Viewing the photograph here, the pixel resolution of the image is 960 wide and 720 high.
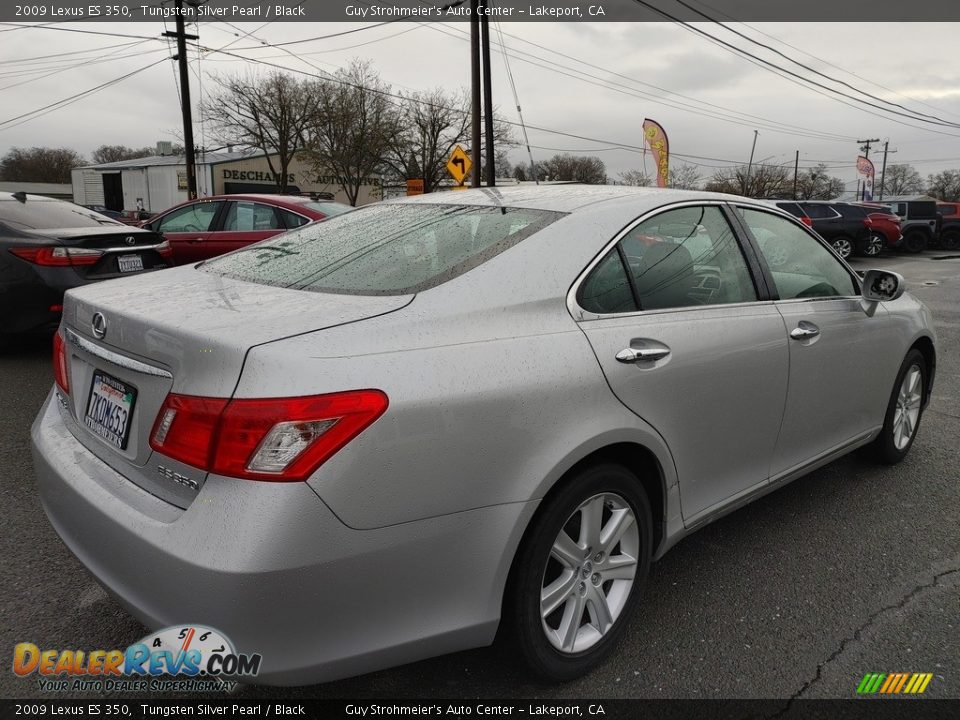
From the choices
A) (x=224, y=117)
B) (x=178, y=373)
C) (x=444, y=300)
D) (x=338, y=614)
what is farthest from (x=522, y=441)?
(x=224, y=117)

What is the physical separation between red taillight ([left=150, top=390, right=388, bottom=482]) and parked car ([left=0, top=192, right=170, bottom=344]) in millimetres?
5131

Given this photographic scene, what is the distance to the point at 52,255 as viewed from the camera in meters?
5.98

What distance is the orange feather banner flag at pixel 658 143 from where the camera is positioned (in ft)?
77.5

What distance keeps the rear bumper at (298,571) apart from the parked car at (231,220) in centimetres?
660

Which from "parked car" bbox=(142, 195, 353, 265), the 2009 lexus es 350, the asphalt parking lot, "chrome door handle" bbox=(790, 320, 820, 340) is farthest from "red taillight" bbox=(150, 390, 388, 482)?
"parked car" bbox=(142, 195, 353, 265)

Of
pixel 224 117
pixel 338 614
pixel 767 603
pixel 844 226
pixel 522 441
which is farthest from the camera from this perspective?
pixel 224 117

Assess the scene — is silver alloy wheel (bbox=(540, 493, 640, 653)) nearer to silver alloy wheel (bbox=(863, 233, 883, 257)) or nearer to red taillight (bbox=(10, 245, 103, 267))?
red taillight (bbox=(10, 245, 103, 267))

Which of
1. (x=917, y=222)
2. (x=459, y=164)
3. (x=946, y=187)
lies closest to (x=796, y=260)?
(x=459, y=164)

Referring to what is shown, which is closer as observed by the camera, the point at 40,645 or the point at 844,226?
the point at 40,645

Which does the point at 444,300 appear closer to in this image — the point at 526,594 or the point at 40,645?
the point at 526,594

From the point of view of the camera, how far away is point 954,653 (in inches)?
97.2

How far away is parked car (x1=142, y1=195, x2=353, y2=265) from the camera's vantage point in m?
8.25

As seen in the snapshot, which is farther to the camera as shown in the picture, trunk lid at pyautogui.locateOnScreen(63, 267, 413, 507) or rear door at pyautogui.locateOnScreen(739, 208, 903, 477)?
rear door at pyautogui.locateOnScreen(739, 208, 903, 477)

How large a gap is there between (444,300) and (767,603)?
5.90 feet
